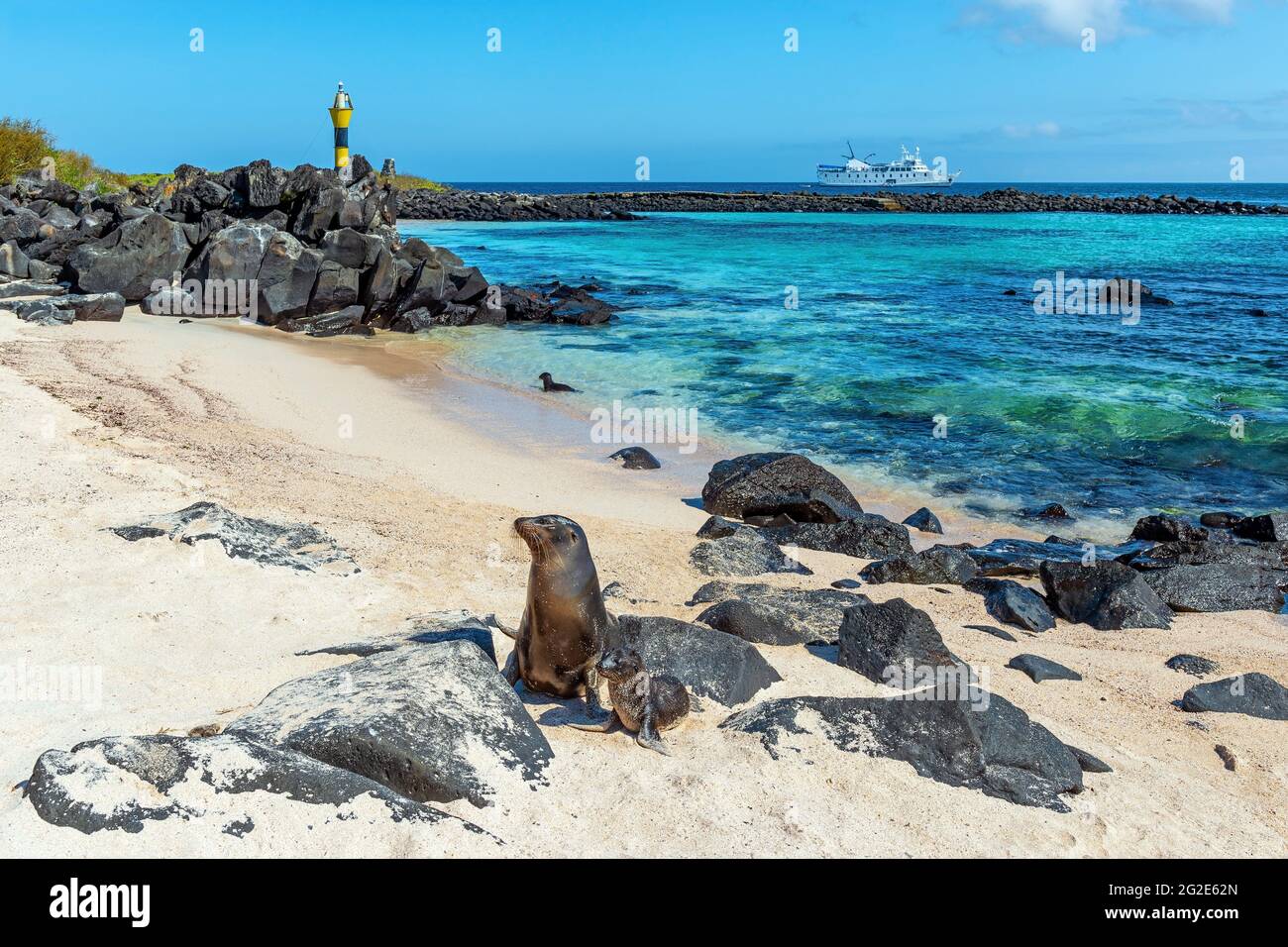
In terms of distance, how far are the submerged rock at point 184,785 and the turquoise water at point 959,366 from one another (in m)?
9.23

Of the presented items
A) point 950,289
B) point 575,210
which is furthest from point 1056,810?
point 575,210

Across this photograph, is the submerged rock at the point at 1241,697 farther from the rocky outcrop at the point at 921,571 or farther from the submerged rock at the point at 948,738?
the rocky outcrop at the point at 921,571

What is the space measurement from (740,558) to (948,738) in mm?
3756

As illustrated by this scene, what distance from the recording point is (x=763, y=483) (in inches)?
405

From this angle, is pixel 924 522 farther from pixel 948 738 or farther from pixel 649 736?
pixel 649 736

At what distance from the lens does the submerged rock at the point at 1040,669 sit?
6125mm

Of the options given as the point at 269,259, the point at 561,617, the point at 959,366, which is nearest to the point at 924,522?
the point at 561,617

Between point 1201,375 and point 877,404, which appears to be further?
point 1201,375

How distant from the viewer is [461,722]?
4.29 metres

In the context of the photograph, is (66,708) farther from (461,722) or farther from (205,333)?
(205,333)

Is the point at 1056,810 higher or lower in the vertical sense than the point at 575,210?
lower

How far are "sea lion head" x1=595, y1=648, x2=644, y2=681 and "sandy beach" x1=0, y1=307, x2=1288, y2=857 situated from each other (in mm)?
326

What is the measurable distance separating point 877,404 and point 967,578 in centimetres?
851

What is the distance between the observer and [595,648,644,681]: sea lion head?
4.78 meters
